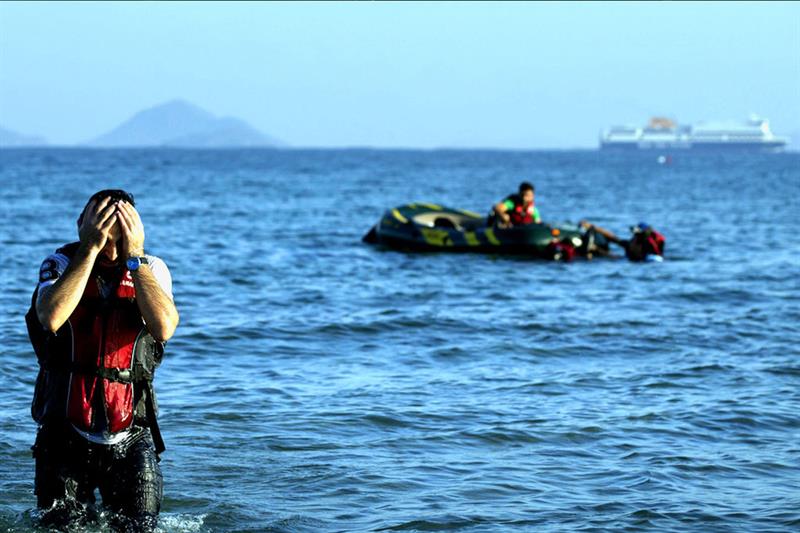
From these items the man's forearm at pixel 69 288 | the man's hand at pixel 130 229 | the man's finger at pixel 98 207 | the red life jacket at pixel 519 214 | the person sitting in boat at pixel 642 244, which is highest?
the man's finger at pixel 98 207

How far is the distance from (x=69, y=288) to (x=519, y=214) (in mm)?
18598

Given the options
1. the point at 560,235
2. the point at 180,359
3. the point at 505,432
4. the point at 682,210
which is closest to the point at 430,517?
the point at 505,432

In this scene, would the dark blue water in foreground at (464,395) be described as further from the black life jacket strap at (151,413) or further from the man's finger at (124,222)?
the man's finger at (124,222)

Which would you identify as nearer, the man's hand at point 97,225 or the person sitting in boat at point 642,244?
the man's hand at point 97,225

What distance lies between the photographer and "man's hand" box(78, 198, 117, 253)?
444 cm

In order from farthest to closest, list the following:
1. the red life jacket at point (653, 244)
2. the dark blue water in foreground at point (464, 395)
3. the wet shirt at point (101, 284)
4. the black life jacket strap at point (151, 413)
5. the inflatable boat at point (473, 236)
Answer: the red life jacket at point (653, 244) → the inflatable boat at point (473, 236) → the dark blue water in foreground at point (464, 395) → the black life jacket strap at point (151, 413) → the wet shirt at point (101, 284)

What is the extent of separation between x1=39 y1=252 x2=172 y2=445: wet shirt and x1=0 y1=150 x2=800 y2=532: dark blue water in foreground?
4.96ft

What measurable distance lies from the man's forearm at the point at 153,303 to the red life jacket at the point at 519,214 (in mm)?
18138

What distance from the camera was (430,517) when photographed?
6758mm

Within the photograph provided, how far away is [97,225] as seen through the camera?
444 cm

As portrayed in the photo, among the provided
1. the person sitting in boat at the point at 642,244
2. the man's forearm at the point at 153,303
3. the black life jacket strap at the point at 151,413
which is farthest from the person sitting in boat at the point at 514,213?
the man's forearm at the point at 153,303

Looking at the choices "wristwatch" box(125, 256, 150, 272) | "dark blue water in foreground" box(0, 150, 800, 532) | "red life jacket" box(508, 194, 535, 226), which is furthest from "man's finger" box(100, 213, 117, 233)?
"red life jacket" box(508, 194, 535, 226)

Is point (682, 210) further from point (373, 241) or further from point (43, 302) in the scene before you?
point (43, 302)

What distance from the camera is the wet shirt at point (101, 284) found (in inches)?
182
